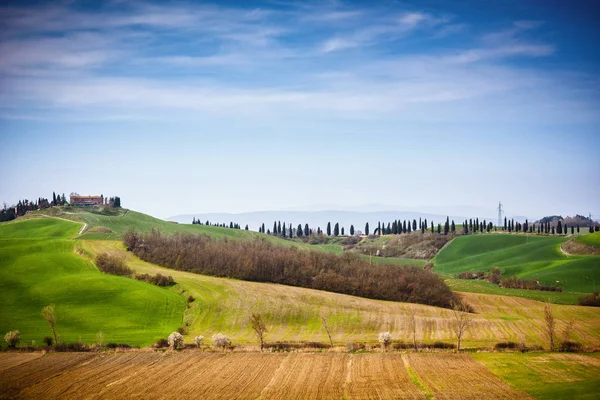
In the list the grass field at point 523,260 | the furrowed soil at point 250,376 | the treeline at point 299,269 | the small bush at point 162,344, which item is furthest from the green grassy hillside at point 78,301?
the grass field at point 523,260

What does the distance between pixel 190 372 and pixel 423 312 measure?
49.3m

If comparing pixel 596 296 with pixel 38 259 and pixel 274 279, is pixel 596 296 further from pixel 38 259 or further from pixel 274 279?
pixel 38 259

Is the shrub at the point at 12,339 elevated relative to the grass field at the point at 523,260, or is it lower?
lower

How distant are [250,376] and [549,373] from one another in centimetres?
2523

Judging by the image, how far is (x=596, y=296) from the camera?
9769cm

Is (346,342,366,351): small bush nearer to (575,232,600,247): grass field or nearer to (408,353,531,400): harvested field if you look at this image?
(408,353,531,400): harvested field

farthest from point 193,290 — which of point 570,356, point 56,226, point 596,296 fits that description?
point 56,226

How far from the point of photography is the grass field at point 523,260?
11744 cm

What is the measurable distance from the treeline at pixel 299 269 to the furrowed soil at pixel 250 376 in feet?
154

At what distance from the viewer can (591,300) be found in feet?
318

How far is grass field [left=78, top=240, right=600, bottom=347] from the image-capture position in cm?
7338

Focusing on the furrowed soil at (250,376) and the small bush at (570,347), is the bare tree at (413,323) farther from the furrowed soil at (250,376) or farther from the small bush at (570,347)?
the small bush at (570,347)

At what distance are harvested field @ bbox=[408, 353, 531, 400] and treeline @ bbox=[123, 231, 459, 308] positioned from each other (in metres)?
45.7

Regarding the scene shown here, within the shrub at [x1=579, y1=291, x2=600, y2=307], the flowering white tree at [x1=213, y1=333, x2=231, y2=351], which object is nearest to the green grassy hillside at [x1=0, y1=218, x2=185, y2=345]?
the flowering white tree at [x1=213, y1=333, x2=231, y2=351]
